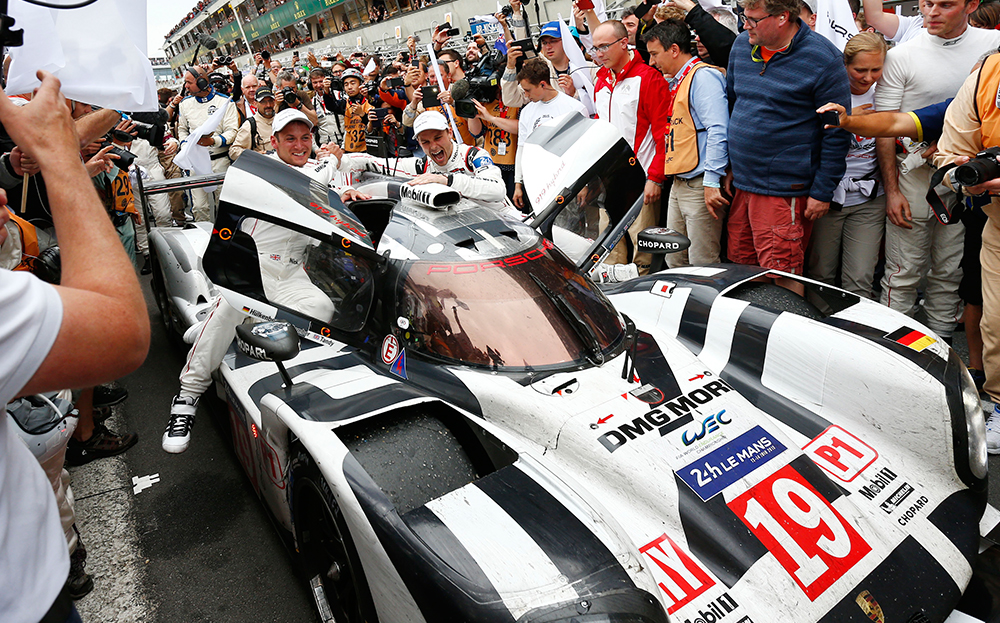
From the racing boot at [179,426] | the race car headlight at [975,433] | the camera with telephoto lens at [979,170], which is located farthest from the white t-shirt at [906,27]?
the racing boot at [179,426]

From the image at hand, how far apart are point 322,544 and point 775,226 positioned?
10.3 ft

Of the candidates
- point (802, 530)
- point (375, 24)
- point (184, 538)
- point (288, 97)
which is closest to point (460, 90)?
point (288, 97)

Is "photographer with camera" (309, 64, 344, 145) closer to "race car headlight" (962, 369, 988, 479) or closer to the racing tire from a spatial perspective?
the racing tire

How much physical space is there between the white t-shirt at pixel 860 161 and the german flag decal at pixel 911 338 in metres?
1.75

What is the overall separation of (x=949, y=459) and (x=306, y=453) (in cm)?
216

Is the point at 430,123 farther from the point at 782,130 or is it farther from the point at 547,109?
the point at 782,130

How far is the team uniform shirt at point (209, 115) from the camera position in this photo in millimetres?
8109

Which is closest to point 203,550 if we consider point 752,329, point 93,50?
point 93,50

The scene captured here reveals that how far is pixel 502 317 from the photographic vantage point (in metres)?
2.53

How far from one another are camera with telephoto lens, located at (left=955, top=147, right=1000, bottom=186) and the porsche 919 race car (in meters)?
0.65

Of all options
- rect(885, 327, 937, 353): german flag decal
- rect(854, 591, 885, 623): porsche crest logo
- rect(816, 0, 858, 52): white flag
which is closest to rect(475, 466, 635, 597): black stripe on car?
rect(854, 591, 885, 623): porsche crest logo

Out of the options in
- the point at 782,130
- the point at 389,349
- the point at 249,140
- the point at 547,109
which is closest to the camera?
the point at 389,349

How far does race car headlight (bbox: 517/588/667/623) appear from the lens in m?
1.48

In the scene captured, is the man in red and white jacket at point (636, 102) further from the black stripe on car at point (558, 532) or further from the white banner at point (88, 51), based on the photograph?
the white banner at point (88, 51)
